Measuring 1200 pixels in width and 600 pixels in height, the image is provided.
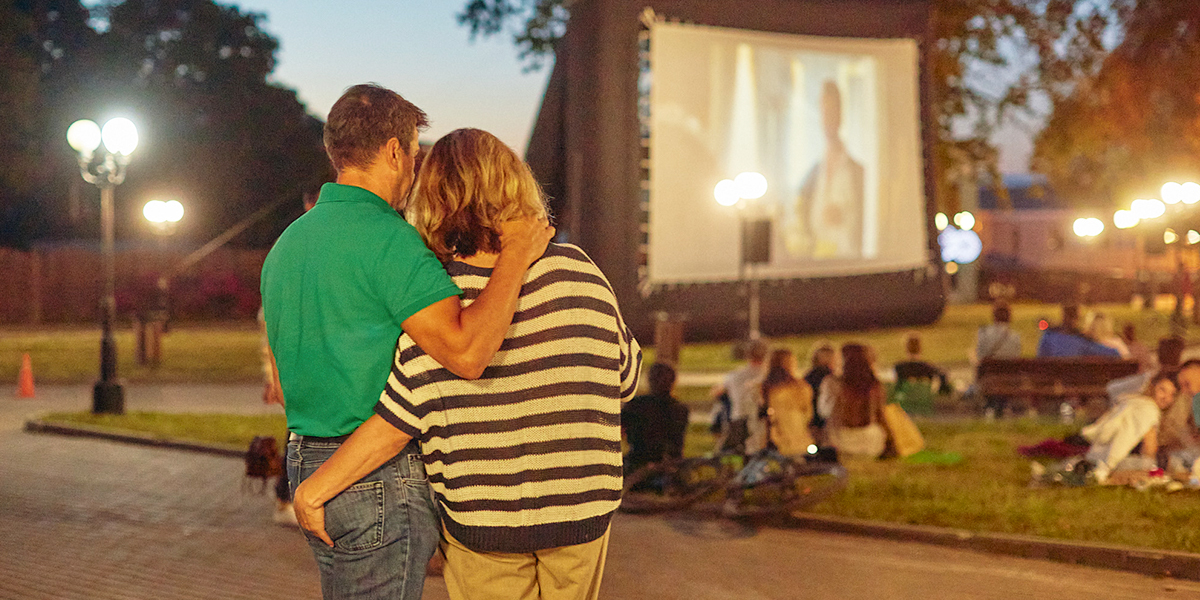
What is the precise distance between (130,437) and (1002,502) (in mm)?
9323

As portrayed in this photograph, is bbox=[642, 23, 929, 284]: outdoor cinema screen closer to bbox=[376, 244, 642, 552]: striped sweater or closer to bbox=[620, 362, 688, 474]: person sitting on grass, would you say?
bbox=[620, 362, 688, 474]: person sitting on grass

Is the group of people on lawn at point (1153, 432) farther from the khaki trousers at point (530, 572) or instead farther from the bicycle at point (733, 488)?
the khaki trousers at point (530, 572)

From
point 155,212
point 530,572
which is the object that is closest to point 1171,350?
point 530,572

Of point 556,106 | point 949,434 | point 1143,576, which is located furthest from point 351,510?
point 556,106

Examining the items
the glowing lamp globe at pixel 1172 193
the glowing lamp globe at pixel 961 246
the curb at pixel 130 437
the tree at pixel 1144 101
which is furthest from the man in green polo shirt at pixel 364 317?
the glowing lamp globe at pixel 961 246

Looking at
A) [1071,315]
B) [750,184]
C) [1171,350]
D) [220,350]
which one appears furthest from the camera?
[220,350]

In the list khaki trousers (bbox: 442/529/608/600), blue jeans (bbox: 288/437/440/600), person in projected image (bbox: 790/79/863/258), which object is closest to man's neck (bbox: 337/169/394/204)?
blue jeans (bbox: 288/437/440/600)

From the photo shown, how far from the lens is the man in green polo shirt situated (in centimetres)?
245

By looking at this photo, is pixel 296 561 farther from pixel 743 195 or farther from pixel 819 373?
pixel 743 195

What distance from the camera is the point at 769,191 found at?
2403 centimetres

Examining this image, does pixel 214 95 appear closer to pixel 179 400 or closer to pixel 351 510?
pixel 179 400

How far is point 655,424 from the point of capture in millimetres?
8898

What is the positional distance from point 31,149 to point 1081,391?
3719 cm

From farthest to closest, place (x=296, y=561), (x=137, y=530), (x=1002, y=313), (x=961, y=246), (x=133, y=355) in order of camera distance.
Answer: (x=961, y=246)
(x=133, y=355)
(x=1002, y=313)
(x=137, y=530)
(x=296, y=561)
